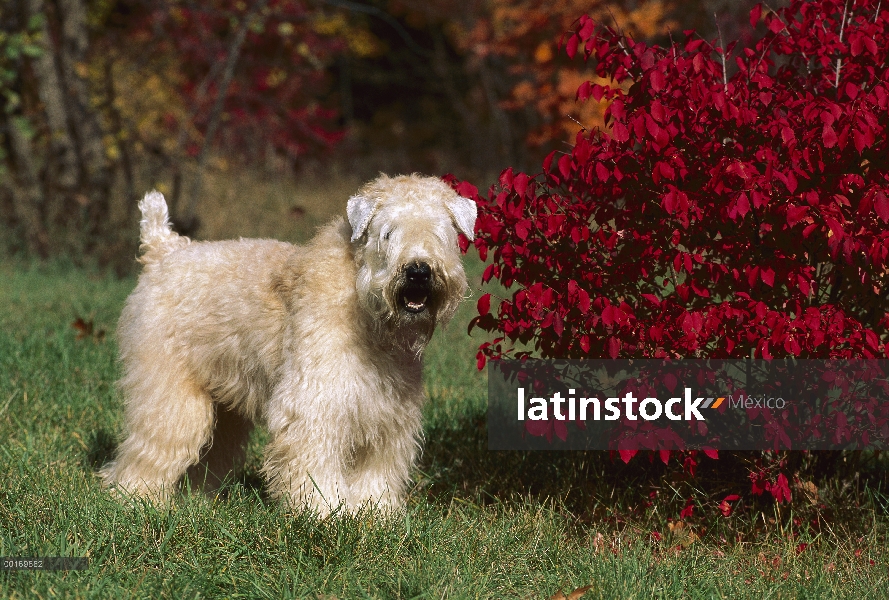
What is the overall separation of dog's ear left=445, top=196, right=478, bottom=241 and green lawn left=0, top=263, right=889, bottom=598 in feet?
4.36

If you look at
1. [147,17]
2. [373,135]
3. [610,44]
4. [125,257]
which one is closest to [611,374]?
[610,44]

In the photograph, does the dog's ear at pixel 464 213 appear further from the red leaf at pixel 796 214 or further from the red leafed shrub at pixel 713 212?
the red leaf at pixel 796 214

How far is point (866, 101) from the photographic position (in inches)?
153

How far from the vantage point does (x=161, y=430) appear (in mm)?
4574

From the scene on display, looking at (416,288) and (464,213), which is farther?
(464,213)

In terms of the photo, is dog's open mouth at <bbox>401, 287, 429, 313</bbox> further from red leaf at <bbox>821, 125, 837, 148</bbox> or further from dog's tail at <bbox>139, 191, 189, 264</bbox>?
red leaf at <bbox>821, 125, 837, 148</bbox>

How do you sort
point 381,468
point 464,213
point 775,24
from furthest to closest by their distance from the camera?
point 381,468, point 775,24, point 464,213

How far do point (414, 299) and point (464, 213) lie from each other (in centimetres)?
50

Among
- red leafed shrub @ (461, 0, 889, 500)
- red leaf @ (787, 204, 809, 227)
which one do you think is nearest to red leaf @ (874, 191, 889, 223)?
red leafed shrub @ (461, 0, 889, 500)

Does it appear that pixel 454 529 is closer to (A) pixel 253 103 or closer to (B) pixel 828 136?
(B) pixel 828 136

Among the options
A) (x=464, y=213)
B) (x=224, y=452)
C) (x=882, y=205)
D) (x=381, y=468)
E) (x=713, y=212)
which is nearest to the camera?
(x=882, y=205)

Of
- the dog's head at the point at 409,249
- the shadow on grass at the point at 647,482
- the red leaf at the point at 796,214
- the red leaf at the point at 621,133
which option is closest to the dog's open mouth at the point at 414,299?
the dog's head at the point at 409,249

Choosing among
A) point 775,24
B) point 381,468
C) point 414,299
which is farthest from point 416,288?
point 775,24

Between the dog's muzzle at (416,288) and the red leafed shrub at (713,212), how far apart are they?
1.18 feet
